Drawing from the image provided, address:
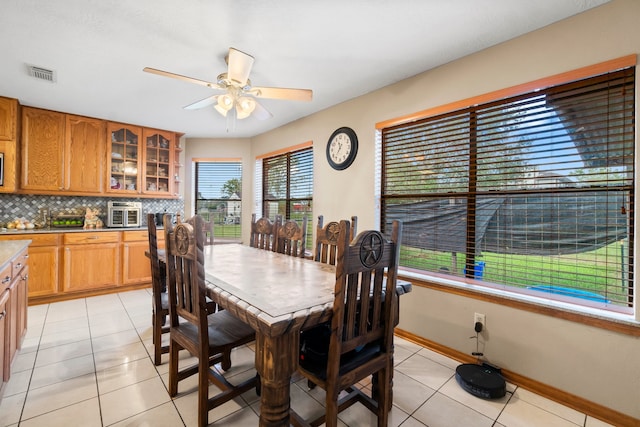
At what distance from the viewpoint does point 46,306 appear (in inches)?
138

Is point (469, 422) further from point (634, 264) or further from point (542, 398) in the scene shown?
point (634, 264)

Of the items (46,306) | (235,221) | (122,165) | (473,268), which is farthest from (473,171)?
(46,306)

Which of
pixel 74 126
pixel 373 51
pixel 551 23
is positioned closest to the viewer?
pixel 551 23

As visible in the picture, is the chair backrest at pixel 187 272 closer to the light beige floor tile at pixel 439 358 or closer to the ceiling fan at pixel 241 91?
the ceiling fan at pixel 241 91

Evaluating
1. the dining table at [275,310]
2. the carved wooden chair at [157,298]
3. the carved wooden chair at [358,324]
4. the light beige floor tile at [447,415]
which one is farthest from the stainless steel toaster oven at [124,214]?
the light beige floor tile at [447,415]

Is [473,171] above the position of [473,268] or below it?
above

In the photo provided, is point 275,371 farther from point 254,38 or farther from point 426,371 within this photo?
point 254,38

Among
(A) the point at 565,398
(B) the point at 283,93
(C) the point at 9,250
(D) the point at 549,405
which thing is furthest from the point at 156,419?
(A) the point at 565,398

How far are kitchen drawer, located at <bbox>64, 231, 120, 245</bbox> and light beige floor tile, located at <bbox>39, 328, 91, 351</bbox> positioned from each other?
1426mm

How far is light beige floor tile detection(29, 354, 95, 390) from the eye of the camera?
1990 mm

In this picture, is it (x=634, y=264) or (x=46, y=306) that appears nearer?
(x=634, y=264)

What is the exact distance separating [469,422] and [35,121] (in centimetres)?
555

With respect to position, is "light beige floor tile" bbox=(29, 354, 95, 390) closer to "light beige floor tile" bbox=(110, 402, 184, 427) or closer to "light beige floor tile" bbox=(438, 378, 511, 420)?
"light beige floor tile" bbox=(110, 402, 184, 427)

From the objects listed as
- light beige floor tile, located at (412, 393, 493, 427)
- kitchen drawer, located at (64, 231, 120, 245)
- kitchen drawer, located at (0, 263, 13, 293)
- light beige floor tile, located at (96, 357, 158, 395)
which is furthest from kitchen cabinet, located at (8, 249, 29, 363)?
light beige floor tile, located at (412, 393, 493, 427)
